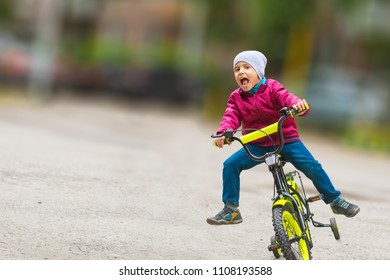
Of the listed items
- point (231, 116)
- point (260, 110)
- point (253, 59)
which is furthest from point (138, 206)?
point (253, 59)

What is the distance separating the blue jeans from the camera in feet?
18.9

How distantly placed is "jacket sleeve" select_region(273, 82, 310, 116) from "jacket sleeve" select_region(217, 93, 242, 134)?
28 centimetres

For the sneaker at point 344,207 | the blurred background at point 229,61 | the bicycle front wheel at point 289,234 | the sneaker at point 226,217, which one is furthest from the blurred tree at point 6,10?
the bicycle front wheel at point 289,234

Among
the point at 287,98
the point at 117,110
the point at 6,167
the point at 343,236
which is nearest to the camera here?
the point at 287,98

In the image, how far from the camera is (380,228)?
7059 millimetres

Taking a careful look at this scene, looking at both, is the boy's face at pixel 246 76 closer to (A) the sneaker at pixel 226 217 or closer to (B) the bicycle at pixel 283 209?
(B) the bicycle at pixel 283 209

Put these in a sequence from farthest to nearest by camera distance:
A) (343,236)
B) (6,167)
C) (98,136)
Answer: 1. (98,136)
2. (6,167)
3. (343,236)

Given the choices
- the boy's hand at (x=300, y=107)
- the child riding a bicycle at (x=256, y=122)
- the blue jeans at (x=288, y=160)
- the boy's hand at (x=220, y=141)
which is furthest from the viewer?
the blue jeans at (x=288, y=160)

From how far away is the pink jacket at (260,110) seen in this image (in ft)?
18.5

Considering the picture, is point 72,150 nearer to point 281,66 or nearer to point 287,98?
point 287,98

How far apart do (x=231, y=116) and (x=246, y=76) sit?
31cm

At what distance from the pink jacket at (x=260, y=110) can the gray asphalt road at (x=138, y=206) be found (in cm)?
95
